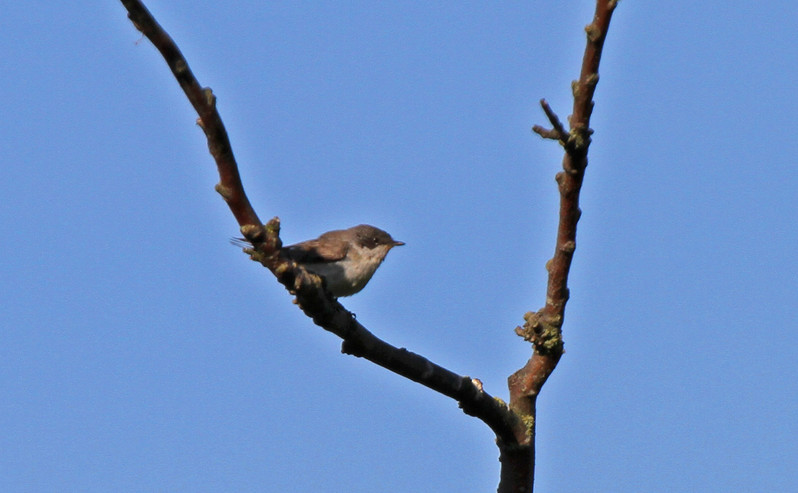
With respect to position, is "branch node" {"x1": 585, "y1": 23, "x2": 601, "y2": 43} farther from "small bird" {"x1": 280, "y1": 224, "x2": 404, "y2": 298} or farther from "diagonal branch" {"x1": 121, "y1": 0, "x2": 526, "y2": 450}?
"small bird" {"x1": 280, "y1": 224, "x2": 404, "y2": 298}

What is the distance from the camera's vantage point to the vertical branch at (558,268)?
4.18m

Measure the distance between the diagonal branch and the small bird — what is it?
9.74 ft

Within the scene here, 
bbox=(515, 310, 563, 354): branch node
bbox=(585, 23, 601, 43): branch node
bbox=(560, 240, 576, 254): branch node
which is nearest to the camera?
bbox=(585, 23, 601, 43): branch node

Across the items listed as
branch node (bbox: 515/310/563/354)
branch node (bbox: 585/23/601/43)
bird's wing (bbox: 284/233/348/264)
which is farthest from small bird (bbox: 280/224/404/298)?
branch node (bbox: 585/23/601/43)

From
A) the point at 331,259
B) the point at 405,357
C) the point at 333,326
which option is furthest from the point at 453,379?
the point at 331,259

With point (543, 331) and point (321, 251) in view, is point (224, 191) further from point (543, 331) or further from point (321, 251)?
point (321, 251)

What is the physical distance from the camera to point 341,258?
893cm

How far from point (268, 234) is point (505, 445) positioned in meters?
2.21

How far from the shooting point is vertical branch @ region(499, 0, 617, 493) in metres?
4.18

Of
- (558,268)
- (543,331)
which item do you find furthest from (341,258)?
(558,268)

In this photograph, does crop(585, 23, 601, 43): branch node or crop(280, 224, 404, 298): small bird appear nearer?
crop(585, 23, 601, 43): branch node

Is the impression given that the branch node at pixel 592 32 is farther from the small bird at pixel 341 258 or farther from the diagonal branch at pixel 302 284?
the small bird at pixel 341 258

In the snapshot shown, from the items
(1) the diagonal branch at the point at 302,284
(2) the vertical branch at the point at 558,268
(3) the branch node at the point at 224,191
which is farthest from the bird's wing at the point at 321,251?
(3) the branch node at the point at 224,191

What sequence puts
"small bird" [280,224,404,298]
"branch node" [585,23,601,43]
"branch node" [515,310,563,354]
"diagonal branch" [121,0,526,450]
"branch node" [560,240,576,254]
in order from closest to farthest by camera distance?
"diagonal branch" [121,0,526,450] → "branch node" [585,23,601,43] → "branch node" [560,240,576,254] → "branch node" [515,310,563,354] → "small bird" [280,224,404,298]
